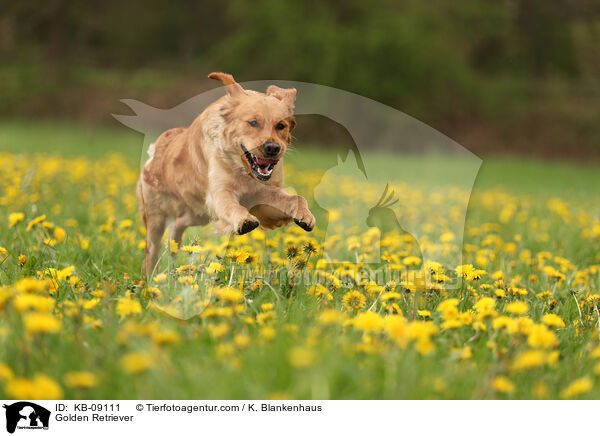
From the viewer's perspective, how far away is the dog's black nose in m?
1.88

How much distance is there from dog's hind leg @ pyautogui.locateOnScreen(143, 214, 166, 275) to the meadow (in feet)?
0.27

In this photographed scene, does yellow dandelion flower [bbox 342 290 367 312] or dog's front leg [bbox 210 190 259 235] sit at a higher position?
dog's front leg [bbox 210 190 259 235]

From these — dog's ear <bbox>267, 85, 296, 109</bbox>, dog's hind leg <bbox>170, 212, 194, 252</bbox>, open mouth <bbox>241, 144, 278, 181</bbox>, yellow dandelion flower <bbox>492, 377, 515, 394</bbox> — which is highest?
dog's ear <bbox>267, 85, 296, 109</bbox>

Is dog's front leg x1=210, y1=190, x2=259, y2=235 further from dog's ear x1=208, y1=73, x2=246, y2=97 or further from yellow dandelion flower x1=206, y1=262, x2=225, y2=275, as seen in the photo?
dog's ear x1=208, y1=73, x2=246, y2=97

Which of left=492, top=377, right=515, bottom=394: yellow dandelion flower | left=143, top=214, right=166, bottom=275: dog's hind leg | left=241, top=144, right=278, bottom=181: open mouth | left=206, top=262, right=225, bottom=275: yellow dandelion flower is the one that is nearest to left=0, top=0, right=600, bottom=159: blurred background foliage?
left=143, top=214, right=166, bottom=275: dog's hind leg

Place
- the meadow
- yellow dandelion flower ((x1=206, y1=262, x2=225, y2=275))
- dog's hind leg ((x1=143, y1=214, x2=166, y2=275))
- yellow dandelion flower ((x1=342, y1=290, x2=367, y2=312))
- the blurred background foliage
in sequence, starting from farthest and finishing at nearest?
the blurred background foliage → dog's hind leg ((x1=143, y1=214, x2=166, y2=275)) → yellow dandelion flower ((x1=342, y1=290, x2=367, y2=312)) → yellow dandelion flower ((x1=206, y1=262, x2=225, y2=275)) → the meadow

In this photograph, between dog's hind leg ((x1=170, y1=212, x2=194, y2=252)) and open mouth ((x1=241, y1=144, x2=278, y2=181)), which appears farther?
dog's hind leg ((x1=170, y1=212, x2=194, y2=252))

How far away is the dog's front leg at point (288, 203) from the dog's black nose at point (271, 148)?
0.22m

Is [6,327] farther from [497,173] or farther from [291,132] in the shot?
[497,173]

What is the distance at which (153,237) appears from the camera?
253cm

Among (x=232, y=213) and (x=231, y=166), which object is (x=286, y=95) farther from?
(x=232, y=213)

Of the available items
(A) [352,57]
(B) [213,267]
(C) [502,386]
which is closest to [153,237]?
(B) [213,267]

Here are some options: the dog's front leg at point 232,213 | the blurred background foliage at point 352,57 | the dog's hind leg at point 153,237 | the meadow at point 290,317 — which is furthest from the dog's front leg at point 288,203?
the blurred background foliage at point 352,57

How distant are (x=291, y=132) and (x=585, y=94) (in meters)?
23.2
